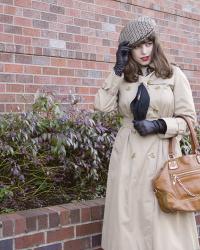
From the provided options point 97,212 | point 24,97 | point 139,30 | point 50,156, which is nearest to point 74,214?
point 97,212

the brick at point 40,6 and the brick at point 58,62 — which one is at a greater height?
the brick at point 40,6

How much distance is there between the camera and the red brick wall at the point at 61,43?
16.5 ft

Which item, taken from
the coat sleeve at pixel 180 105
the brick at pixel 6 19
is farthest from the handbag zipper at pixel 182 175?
the brick at pixel 6 19

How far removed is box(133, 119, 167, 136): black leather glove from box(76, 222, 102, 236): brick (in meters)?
0.88

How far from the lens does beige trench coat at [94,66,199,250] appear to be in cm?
311

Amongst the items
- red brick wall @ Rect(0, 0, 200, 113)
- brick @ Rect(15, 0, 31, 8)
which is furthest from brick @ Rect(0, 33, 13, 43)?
brick @ Rect(15, 0, 31, 8)

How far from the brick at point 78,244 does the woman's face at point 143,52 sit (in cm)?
128

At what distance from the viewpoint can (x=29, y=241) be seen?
3.30 metres

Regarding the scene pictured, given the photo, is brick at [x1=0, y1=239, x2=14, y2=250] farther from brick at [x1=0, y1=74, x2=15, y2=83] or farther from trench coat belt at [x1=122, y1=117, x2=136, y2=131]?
brick at [x1=0, y1=74, x2=15, y2=83]

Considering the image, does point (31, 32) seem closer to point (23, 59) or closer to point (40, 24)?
point (40, 24)

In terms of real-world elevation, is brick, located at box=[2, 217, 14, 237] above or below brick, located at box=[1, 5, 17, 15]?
below

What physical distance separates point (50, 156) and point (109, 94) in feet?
2.41

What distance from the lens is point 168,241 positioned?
310 centimetres

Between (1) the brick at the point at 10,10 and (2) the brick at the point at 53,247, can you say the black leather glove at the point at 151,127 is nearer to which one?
(2) the brick at the point at 53,247
